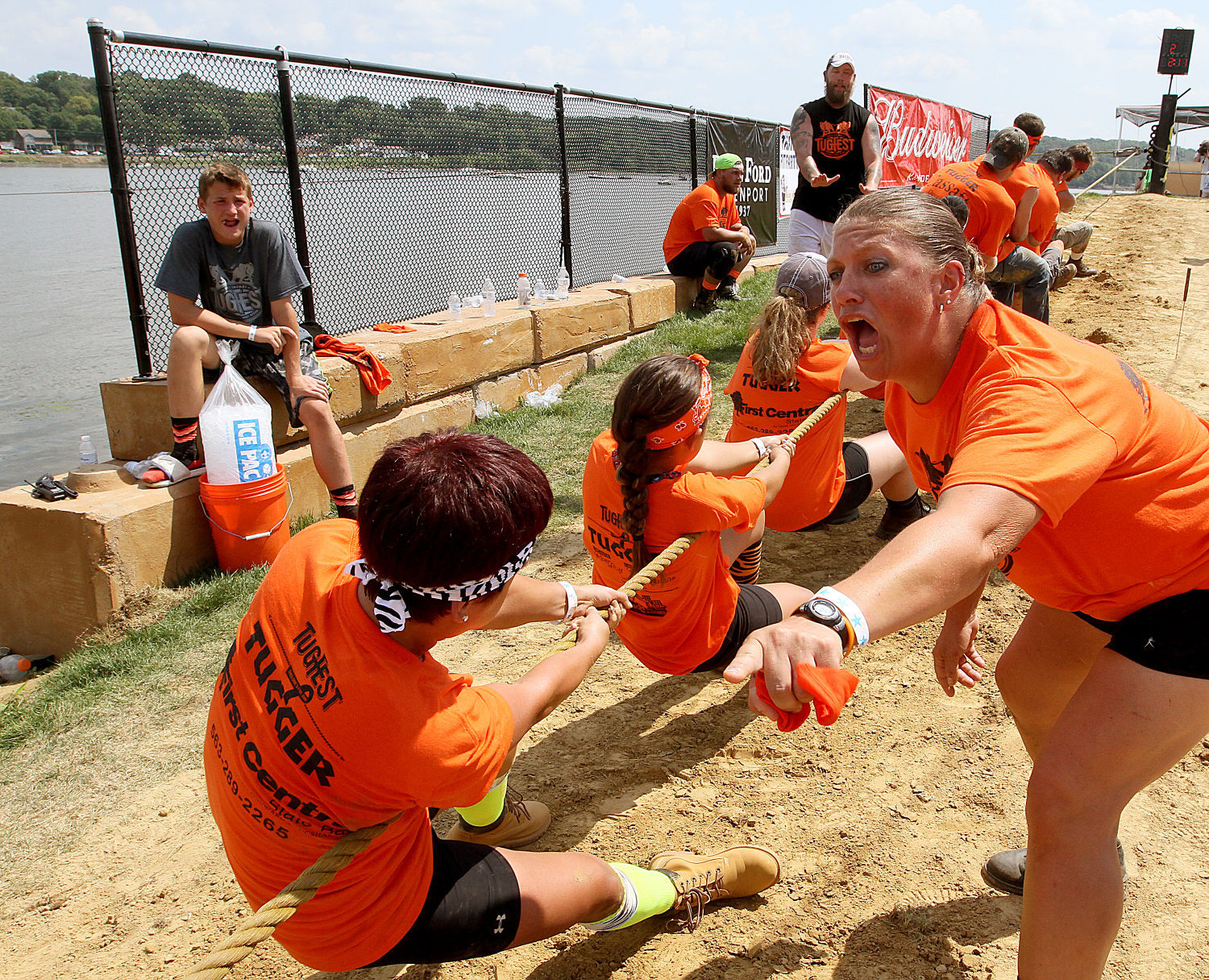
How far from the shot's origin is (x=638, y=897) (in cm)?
244

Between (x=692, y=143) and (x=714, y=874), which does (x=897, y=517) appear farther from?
(x=692, y=143)

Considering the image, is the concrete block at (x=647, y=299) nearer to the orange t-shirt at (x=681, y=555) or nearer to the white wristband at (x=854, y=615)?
the orange t-shirt at (x=681, y=555)

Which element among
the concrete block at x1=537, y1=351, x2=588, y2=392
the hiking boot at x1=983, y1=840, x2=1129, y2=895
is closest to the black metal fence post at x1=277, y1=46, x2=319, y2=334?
the concrete block at x1=537, y1=351, x2=588, y2=392

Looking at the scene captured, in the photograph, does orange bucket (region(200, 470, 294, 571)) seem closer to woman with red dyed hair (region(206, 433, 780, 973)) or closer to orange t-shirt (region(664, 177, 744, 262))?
woman with red dyed hair (region(206, 433, 780, 973))

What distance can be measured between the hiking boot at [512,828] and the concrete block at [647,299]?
6674mm

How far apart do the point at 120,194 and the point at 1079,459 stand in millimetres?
5168

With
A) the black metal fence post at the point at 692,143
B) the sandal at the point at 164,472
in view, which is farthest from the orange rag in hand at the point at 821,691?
the black metal fence post at the point at 692,143

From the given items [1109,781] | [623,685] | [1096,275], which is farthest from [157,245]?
[1096,275]

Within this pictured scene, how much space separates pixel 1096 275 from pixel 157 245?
36.9 ft

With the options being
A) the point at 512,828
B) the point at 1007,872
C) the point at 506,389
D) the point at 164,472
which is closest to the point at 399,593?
the point at 512,828

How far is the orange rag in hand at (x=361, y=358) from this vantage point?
5.72 metres

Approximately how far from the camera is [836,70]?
297 inches

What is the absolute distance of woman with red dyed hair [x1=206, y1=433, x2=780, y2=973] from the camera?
167 cm

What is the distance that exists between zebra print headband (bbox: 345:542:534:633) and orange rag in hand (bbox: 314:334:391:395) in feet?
13.8
